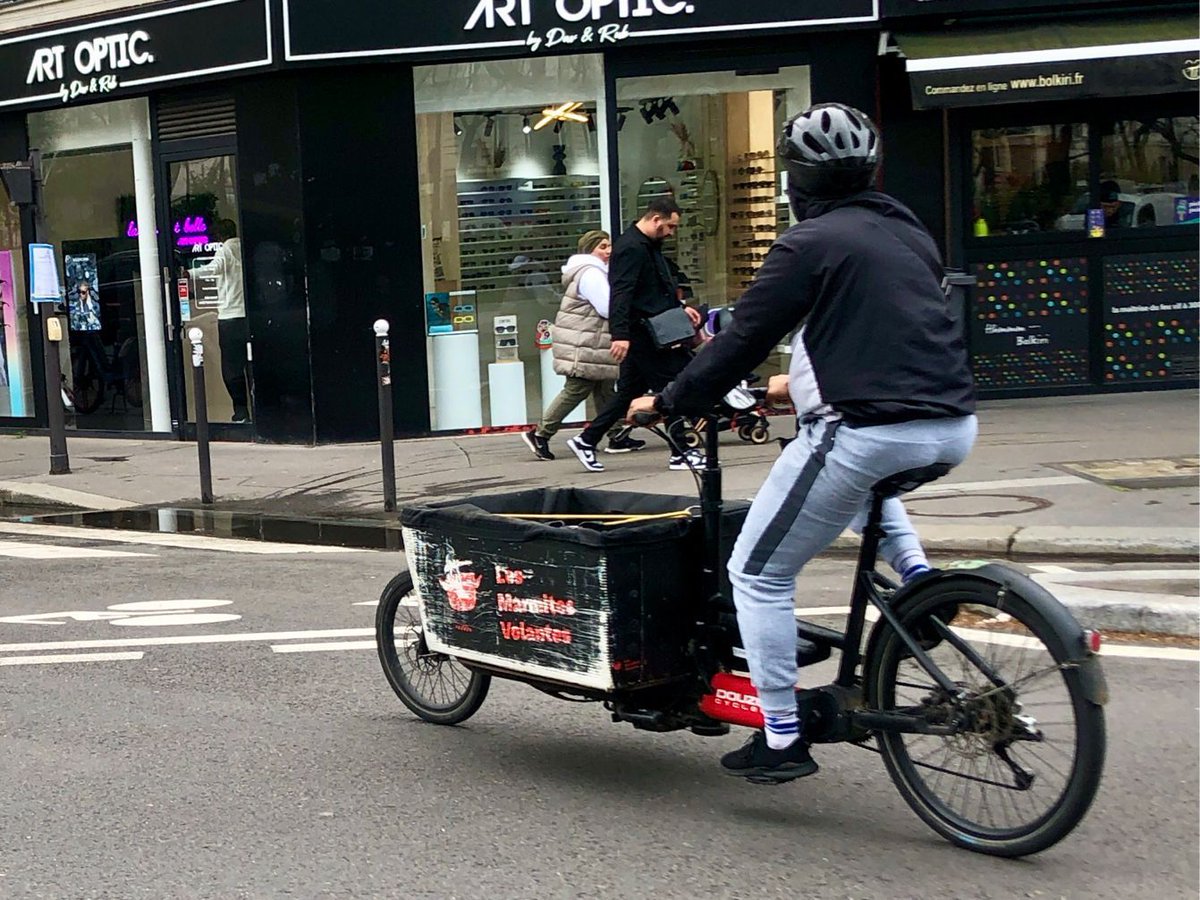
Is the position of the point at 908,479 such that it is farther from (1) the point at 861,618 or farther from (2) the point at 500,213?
(2) the point at 500,213

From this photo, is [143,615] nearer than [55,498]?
Yes

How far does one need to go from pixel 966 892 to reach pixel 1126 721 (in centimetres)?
161

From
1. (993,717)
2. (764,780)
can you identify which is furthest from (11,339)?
(993,717)

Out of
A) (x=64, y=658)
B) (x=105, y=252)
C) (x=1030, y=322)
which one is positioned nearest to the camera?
(x=64, y=658)

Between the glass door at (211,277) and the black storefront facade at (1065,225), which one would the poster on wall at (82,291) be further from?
the black storefront facade at (1065,225)

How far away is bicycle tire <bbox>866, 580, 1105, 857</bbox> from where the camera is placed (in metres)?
3.71

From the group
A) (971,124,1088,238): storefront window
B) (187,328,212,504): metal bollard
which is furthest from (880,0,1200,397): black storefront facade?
(187,328,212,504): metal bollard

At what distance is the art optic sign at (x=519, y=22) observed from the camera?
1341cm

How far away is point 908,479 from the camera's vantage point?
3986 millimetres

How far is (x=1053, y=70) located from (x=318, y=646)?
29.5 feet

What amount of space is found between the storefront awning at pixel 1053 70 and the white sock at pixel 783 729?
31.4 feet

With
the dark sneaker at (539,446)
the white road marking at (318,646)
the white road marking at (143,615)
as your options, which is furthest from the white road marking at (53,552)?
the dark sneaker at (539,446)

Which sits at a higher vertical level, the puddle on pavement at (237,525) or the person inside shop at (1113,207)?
the person inside shop at (1113,207)

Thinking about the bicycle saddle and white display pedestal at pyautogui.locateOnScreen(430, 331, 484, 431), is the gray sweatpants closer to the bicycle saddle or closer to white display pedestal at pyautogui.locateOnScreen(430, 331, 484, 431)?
the bicycle saddle
